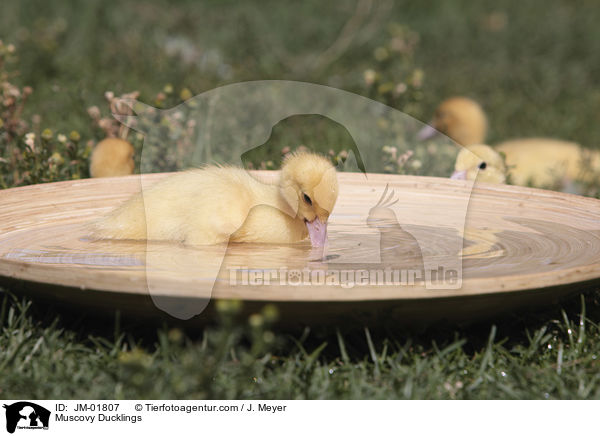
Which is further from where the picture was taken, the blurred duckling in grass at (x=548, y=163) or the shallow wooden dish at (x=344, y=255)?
the blurred duckling in grass at (x=548, y=163)

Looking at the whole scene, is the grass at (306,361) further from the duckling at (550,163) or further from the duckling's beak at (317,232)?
the duckling at (550,163)

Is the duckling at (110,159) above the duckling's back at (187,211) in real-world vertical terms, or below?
Answer: above

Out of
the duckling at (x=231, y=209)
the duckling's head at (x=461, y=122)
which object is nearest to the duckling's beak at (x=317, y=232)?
the duckling at (x=231, y=209)

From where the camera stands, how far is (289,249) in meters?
3.02

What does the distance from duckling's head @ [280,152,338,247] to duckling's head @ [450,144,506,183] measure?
4.84ft

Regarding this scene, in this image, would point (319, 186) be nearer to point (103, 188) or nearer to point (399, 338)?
point (399, 338)

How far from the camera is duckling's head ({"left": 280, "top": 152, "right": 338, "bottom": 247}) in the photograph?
2887mm

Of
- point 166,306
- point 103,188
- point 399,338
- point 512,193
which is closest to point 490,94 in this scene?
point 512,193

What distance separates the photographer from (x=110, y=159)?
396cm

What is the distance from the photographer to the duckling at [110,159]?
396 centimetres

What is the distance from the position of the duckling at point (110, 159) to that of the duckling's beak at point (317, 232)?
138cm
